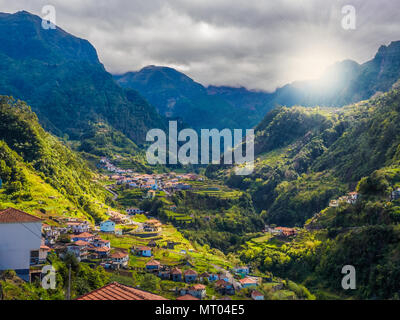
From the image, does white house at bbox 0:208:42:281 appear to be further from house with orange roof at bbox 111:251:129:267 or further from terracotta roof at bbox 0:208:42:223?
house with orange roof at bbox 111:251:129:267

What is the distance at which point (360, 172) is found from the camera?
71.6 meters

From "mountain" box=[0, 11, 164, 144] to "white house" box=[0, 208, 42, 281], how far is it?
112842 millimetres

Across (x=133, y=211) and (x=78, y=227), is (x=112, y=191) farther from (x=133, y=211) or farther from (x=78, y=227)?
(x=78, y=227)

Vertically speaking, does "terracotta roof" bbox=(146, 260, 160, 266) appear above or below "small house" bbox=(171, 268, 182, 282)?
above

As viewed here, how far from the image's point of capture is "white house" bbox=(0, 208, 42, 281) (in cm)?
2366

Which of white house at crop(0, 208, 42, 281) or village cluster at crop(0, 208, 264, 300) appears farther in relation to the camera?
village cluster at crop(0, 208, 264, 300)

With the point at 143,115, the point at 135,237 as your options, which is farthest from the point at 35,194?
the point at 143,115

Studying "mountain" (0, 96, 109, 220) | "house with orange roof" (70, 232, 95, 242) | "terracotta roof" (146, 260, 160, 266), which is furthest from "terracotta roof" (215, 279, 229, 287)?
"mountain" (0, 96, 109, 220)

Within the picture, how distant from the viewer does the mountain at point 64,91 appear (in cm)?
14350

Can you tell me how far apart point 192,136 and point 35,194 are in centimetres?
13666

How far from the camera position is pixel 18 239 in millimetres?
24172

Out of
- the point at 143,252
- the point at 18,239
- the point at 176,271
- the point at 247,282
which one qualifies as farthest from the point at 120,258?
the point at 18,239
